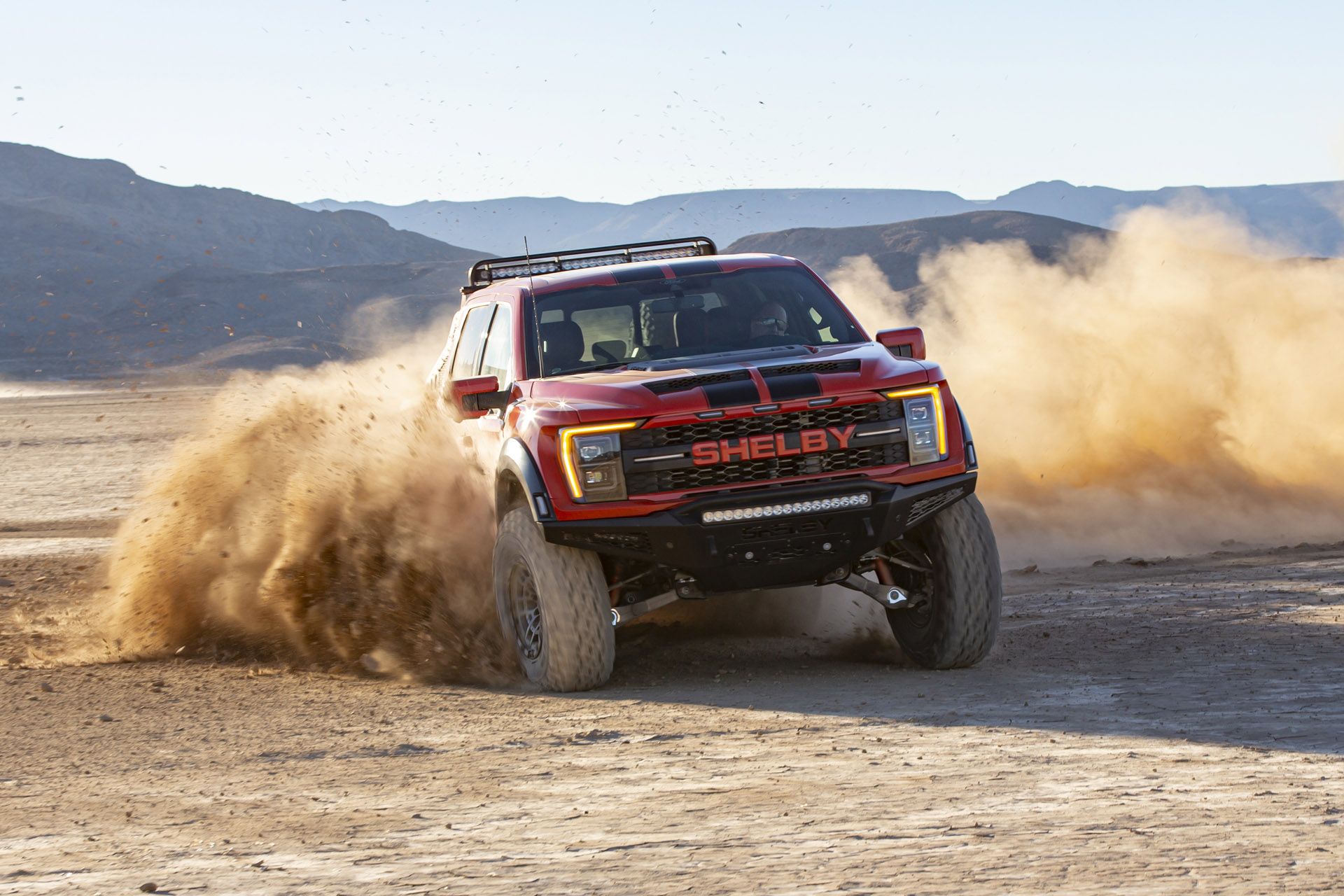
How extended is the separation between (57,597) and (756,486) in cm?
694

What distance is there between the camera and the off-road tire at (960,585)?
6.37 m

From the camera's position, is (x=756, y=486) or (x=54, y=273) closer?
(x=756, y=486)

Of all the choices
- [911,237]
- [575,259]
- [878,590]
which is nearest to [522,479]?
[878,590]

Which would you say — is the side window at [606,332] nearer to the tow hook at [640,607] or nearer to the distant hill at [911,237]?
the tow hook at [640,607]

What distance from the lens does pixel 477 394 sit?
6.70 m

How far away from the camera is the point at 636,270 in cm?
733

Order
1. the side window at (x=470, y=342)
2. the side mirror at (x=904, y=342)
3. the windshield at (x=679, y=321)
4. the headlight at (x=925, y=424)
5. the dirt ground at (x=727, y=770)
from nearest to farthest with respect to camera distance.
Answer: the dirt ground at (x=727, y=770) → the headlight at (x=925, y=424) → the side mirror at (x=904, y=342) → the windshield at (x=679, y=321) → the side window at (x=470, y=342)

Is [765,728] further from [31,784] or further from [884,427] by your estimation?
[31,784]

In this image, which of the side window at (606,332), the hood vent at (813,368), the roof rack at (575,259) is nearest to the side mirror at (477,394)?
the side window at (606,332)

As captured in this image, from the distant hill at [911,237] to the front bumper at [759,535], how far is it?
89690 mm

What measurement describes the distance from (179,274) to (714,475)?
10304 cm

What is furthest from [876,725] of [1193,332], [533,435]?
[1193,332]

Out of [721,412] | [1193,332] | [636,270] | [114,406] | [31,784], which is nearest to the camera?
[31,784]

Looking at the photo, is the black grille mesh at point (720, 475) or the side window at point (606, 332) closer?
the black grille mesh at point (720, 475)
